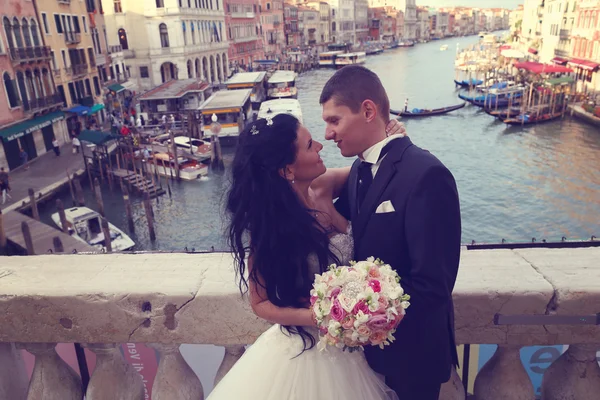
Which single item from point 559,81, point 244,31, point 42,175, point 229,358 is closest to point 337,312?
point 229,358

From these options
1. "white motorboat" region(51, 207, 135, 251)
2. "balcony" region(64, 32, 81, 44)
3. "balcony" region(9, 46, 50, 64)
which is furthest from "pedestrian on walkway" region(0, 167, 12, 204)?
"balcony" region(64, 32, 81, 44)

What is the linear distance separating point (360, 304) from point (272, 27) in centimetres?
6557

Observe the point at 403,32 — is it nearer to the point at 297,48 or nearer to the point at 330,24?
the point at 330,24

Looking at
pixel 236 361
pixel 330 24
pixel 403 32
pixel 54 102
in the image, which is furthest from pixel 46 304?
pixel 403 32

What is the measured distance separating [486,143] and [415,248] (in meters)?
25.9

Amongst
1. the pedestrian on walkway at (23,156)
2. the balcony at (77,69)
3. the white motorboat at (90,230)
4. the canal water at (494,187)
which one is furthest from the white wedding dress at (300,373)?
the balcony at (77,69)

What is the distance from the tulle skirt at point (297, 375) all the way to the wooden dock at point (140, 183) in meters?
16.6

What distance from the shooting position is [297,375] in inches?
58.6

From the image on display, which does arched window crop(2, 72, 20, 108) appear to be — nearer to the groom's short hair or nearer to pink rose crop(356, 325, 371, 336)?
the groom's short hair

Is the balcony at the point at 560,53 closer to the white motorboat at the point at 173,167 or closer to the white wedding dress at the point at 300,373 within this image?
the white motorboat at the point at 173,167

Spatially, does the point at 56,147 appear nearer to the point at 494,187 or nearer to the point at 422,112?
the point at 494,187

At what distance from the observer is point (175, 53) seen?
36.4 m

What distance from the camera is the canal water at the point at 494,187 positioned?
15.7 m

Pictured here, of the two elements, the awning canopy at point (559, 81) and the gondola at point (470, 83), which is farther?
the gondola at point (470, 83)
